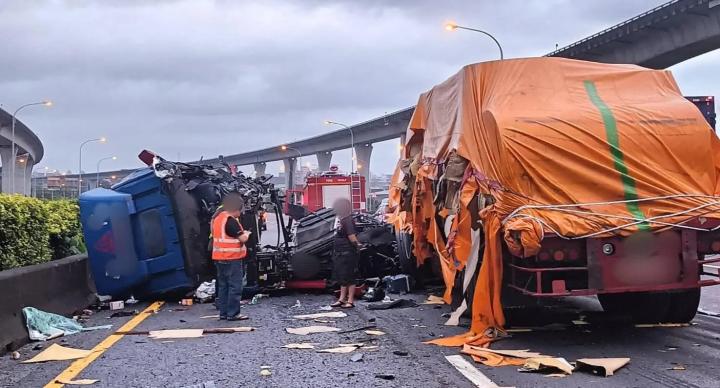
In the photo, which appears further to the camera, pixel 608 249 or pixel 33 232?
pixel 33 232

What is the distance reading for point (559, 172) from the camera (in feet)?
22.0

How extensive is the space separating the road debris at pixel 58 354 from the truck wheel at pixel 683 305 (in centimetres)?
591

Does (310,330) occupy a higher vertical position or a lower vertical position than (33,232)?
lower

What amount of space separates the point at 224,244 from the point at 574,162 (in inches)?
181

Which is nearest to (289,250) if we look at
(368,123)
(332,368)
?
(332,368)

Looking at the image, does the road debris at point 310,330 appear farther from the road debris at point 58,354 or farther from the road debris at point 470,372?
the road debris at point 58,354

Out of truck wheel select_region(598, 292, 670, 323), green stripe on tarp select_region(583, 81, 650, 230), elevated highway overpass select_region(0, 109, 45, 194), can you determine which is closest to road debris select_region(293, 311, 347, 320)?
truck wheel select_region(598, 292, 670, 323)

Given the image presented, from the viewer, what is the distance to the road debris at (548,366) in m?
5.66

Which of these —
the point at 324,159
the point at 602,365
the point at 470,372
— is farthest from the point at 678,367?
the point at 324,159

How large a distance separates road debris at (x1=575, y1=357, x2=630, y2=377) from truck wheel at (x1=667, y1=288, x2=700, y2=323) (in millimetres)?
1703

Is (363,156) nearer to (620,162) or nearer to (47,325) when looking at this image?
(47,325)

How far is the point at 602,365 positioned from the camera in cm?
569

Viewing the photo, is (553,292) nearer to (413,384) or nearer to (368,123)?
(413,384)

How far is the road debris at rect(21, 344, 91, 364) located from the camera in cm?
656
